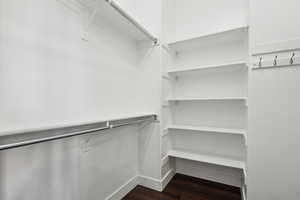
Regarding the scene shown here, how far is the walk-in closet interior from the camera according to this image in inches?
35.8

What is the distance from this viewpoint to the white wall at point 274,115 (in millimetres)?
1243

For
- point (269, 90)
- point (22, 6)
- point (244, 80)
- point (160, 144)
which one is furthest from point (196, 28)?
point (22, 6)

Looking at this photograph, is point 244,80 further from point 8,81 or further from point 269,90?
point 8,81

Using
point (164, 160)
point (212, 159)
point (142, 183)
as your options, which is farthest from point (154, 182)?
point (212, 159)

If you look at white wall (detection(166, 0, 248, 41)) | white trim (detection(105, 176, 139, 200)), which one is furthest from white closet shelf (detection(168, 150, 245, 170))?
white wall (detection(166, 0, 248, 41))

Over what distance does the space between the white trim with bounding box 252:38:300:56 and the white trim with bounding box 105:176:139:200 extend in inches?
79.2

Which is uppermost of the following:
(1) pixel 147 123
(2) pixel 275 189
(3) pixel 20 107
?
(3) pixel 20 107

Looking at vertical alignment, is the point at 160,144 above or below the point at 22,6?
below

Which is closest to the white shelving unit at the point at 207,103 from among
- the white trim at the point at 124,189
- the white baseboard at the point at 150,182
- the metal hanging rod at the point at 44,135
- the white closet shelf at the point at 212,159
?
the white closet shelf at the point at 212,159

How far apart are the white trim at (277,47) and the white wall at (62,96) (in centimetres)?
107

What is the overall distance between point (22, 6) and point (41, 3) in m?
0.13

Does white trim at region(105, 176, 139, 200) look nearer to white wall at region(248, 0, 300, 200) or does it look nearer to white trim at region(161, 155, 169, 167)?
white trim at region(161, 155, 169, 167)

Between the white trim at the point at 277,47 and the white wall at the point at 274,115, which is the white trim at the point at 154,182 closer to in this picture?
the white wall at the point at 274,115

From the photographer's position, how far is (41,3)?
3.22 ft
